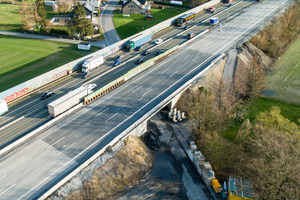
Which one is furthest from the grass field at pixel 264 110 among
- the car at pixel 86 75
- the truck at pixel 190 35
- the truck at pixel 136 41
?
the truck at pixel 136 41

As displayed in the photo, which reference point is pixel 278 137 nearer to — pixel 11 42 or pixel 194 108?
pixel 194 108

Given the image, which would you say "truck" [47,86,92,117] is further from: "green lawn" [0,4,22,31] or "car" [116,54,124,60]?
"green lawn" [0,4,22,31]

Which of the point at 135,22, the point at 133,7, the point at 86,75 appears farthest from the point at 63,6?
the point at 86,75

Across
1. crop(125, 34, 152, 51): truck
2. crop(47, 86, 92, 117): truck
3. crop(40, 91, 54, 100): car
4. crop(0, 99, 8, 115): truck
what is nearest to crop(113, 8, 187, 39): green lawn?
crop(125, 34, 152, 51): truck

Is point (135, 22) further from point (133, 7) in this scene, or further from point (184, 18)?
point (184, 18)

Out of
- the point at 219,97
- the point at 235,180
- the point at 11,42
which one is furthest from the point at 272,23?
the point at 11,42
